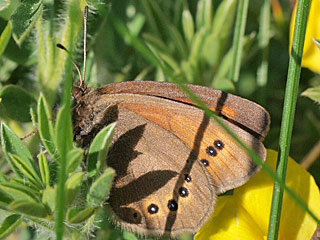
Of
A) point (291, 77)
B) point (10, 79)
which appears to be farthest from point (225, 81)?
point (10, 79)

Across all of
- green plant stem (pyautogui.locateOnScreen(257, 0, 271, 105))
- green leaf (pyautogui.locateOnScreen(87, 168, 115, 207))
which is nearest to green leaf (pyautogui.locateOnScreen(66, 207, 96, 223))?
green leaf (pyautogui.locateOnScreen(87, 168, 115, 207))

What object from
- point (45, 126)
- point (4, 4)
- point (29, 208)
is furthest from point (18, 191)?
point (4, 4)

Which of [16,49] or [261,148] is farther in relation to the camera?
[16,49]

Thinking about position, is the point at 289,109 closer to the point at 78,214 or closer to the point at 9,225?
the point at 78,214

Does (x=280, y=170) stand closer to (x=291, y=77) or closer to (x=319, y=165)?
(x=291, y=77)

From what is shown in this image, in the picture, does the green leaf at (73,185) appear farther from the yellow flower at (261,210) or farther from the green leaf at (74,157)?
the yellow flower at (261,210)

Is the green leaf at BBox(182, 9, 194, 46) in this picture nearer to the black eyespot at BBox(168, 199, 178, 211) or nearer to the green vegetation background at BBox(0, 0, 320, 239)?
the green vegetation background at BBox(0, 0, 320, 239)
